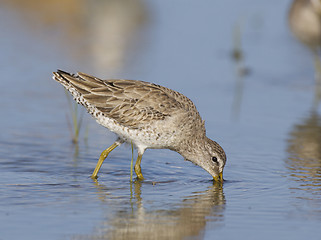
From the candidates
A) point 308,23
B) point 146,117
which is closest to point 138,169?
point 146,117

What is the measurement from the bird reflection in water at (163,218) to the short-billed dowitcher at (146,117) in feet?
2.52

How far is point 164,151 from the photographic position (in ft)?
28.3

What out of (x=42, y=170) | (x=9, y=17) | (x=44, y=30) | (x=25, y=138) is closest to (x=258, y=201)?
(x=42, y=170)

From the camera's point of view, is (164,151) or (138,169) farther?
(164,151)

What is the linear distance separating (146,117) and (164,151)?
4.08 feet

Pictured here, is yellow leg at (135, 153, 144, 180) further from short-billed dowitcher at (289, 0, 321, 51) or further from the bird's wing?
short-billed dowitcher at (289, 0, 321, 51)

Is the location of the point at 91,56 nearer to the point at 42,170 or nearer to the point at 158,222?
the point at 42,170

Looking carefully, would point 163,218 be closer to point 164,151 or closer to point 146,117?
point 146,117

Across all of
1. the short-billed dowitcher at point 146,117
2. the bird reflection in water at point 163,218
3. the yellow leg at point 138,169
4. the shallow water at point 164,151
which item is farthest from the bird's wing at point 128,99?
the bird reflection in water at point 163,218

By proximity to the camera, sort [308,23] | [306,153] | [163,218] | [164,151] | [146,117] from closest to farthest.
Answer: [163,218]
[146,117]
[306,153]
[164,151]
[308,23]

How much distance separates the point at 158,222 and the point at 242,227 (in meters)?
0.71

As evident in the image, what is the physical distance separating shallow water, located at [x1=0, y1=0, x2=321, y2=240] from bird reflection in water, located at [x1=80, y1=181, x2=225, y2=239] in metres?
0.01

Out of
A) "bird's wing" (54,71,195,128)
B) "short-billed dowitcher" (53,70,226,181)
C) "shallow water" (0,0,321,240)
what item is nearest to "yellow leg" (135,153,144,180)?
"short-billed dowitcher" (53,70,226,181)

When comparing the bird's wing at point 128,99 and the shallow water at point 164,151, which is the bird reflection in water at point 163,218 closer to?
the shallow water at point 164,151
